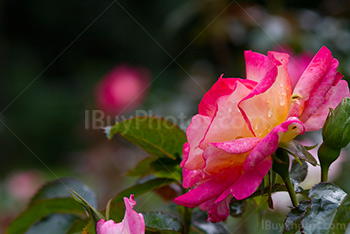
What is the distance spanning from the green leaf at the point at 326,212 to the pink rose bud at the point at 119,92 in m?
1.55

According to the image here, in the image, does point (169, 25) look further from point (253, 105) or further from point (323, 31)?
point (253, 105)

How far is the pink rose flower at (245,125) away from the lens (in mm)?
322

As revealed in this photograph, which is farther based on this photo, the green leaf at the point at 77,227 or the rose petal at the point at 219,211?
the green leaf at the point at 77,227

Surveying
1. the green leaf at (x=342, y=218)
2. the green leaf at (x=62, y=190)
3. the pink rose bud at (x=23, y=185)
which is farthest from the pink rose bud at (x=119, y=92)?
the green leaf at (x=342, y=218)

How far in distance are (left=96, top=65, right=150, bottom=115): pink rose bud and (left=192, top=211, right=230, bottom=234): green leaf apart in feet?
4.62

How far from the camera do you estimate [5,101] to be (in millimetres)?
4109

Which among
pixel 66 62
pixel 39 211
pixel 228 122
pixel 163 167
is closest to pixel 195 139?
pixel 228 122

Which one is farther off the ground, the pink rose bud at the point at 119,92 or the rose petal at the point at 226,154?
the rose petal at the point at 226,154

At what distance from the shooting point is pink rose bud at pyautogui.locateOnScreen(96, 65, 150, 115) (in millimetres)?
1937

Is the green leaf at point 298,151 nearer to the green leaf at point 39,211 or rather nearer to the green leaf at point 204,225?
the green leaf at point 204,225

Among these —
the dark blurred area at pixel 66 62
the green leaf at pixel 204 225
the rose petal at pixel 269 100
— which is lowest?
the dark blurred area at pixel 66 62

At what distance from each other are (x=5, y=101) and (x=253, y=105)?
4.11 meters

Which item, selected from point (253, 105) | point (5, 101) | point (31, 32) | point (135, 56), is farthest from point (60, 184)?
point (31, 32)

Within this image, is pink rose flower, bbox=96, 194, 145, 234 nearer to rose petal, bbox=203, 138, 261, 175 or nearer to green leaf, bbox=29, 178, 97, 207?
rose petal, bbox=203, 138, 261, 175
